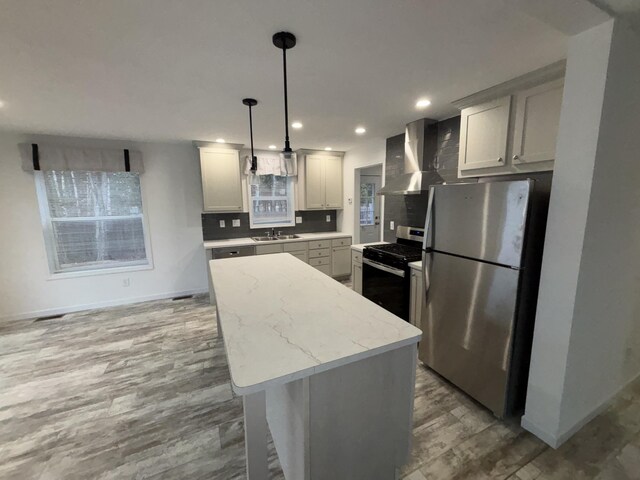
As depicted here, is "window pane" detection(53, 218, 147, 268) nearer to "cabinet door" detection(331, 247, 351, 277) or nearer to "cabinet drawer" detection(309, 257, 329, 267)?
"cabinet drawer" detection(309, 257, 329, 267)

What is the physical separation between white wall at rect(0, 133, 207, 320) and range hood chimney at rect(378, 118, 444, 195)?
10.2ft

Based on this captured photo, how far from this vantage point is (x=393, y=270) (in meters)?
2.84

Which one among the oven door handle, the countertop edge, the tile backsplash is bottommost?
the oven door handle

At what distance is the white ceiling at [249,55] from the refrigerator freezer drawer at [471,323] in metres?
1.33

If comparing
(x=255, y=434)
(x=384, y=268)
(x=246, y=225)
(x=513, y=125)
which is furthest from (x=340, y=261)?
(x=255, y=434)

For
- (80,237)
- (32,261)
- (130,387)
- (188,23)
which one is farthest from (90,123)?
(130,387)

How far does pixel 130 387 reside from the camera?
88.1 inches

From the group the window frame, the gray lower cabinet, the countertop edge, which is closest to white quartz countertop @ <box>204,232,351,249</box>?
the gray lower cabinet

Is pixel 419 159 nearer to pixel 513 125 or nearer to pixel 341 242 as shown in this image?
pixel 513 125

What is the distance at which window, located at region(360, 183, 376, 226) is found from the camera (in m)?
5.89

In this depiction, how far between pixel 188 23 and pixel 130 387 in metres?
2.63

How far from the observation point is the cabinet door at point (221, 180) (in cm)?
401

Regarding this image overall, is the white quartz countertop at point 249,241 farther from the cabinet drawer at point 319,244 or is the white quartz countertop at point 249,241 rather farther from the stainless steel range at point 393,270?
the stainless steel range at point 393,270

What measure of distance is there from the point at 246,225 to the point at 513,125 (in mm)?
3836
